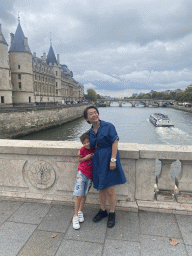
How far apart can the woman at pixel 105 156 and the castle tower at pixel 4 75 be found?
33252 millimetres

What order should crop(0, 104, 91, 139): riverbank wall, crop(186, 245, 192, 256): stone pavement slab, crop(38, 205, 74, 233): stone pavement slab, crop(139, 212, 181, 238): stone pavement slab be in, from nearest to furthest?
crop(186, 245, 192, 256): stone pavement slab → crop(139, 212, 181, 238): stone pavement slab → crop(38, 205, 74, 233): stone pavement slab → crop(0, 104, 91, 139): riverbank wall

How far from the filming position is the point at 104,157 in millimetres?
2469

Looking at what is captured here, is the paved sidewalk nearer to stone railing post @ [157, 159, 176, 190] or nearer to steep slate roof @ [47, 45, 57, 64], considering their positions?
stone railing post @ [157, 159, 176, 190]

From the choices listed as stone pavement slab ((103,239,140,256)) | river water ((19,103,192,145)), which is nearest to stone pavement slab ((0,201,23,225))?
stone pavement slab ((103,239,140,256))

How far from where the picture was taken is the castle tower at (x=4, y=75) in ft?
100

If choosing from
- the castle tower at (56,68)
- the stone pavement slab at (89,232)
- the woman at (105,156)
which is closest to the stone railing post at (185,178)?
the woman at (105,156)

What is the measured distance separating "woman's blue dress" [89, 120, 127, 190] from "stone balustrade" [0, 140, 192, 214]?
1.35 ft

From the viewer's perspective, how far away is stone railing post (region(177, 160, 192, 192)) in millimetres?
2822

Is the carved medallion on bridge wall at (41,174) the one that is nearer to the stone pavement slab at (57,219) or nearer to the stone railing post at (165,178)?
the stone pavement slab at (57,219)

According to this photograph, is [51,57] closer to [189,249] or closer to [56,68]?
[56,68]

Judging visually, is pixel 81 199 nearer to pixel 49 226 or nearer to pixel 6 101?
pixel 49 226

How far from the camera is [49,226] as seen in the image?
8.43ft

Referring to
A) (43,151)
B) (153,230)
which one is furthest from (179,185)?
(43,151)

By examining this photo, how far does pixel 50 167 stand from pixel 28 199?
70 cm
